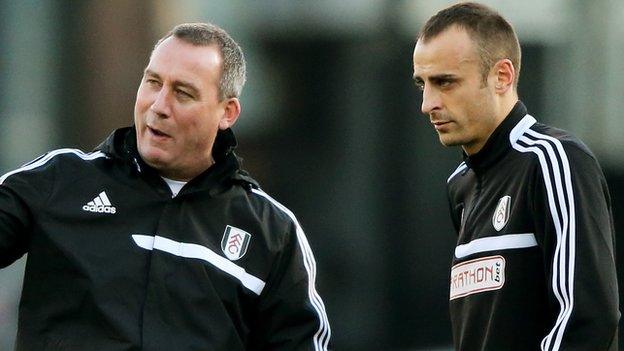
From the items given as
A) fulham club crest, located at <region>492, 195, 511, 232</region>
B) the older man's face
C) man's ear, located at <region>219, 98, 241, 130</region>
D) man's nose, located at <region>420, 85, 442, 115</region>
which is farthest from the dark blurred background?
fulham club crest, located at <region>492, 195, 511, 232</region>

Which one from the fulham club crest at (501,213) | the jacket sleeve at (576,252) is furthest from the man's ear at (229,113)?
the jacket sleeve at (576,252)

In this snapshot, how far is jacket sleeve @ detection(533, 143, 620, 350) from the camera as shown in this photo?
374 centimetres

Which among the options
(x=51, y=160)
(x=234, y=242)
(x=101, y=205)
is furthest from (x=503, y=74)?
(x=51, y=160)

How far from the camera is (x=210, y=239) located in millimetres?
4051

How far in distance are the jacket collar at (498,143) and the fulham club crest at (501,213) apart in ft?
0.50

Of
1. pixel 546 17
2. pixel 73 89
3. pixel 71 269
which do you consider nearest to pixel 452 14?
pixel 71 269

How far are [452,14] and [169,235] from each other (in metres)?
1.09

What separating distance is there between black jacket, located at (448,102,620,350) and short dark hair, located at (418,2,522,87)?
17 centimetres

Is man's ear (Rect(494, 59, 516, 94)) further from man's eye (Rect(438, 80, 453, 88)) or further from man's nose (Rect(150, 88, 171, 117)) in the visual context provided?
man's nose (Rect(150, 88, 171, 117))

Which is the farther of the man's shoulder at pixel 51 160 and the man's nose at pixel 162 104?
the man's nose at pixel 162 104

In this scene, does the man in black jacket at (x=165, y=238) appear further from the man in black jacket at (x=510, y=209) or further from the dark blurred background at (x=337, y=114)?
the dark blurred background at (x=337, y=114)

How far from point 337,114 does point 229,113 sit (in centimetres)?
339

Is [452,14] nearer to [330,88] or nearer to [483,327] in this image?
[483,327]

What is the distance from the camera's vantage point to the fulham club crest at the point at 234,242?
13.2ft
